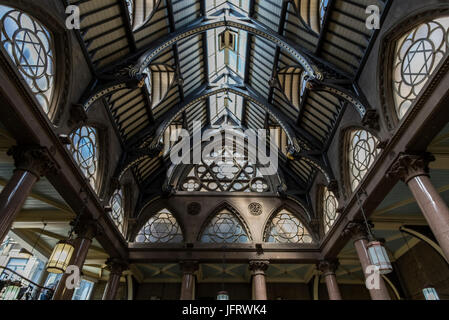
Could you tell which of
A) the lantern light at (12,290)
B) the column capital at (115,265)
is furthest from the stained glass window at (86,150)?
the column capital at (115,265)

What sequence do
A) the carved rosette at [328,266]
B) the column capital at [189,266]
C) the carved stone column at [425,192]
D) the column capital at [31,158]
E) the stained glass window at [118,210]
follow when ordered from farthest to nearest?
the column capital at [189,266] < the stained glass window at [118,210] < the carved rosette at [328,266] < the column capital at [31,158] < the carved stone column at [425,192]

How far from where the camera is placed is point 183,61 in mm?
14562

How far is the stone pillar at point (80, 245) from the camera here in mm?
9148

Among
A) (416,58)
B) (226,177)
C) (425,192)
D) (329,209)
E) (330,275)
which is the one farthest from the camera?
(226,177)

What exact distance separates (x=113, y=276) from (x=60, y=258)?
6631 millimetres

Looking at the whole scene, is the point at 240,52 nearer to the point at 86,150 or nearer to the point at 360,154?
the point at 360,154

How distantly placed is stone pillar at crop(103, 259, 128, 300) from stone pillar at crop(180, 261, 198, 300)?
304 cm

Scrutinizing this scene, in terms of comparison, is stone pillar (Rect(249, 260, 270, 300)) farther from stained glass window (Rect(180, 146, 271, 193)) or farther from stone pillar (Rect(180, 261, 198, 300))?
stained glass window (Rect(180, 146, 271, 193))

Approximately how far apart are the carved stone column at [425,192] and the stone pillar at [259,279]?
8351 mm

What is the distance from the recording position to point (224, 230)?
16.1m

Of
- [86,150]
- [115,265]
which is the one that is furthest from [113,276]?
[86,150]

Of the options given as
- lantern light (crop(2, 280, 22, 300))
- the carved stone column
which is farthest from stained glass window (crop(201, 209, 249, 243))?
the carved stone column

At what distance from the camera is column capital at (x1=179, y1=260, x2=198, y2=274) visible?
14.0 meters

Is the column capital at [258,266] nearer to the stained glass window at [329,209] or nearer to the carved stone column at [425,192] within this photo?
the stained glass window at [329,209]
